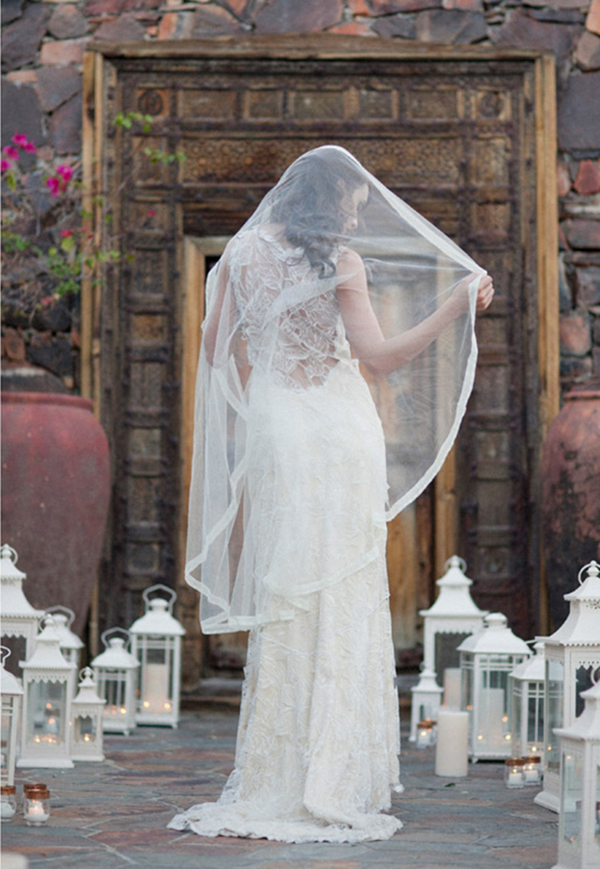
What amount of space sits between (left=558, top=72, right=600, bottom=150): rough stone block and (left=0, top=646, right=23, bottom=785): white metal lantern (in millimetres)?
3449

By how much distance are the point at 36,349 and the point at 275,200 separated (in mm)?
2734

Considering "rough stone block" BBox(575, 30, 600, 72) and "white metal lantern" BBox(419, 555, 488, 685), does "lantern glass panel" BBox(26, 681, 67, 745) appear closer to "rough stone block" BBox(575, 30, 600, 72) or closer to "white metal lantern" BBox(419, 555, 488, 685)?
"white metal lantern" BBox(419, 555, 488, 685)

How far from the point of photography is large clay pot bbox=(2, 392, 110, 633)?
4730mm

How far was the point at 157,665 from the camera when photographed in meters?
4.66

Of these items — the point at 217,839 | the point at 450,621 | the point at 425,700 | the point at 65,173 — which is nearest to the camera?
the point at 217,839

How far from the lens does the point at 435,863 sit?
7.65 feet

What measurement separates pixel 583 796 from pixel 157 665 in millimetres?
2675

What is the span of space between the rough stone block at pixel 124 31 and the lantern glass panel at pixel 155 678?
8.12 feet

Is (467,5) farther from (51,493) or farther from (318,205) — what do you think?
(318,205)

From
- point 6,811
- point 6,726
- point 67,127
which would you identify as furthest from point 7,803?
point 67,127

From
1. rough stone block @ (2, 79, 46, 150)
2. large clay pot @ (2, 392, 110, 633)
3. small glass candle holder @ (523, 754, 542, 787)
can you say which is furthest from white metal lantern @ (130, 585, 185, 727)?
rough stone block @ (2, 79, 46, 150)

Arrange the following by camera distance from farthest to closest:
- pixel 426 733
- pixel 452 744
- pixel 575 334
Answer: pixel 575 334 → pixel 426 733 → pixel 452 744

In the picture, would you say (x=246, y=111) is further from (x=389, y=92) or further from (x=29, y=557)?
(x=29, y=557)

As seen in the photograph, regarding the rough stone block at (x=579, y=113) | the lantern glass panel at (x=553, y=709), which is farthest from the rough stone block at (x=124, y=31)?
the lantern glass panel at (x=553, y=709)
